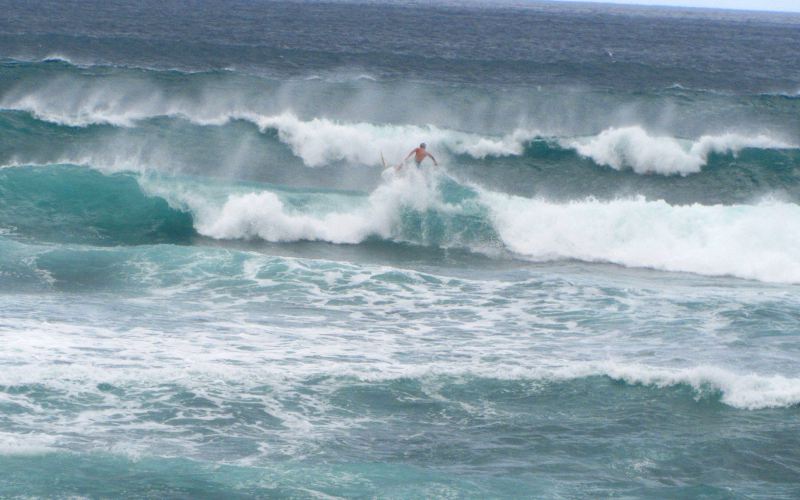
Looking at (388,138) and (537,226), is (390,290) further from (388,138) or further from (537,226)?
(388,138)

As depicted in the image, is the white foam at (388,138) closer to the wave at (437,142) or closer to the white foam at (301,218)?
the wave at (437,142)

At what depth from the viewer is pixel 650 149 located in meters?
25.3

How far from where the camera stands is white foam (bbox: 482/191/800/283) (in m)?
18.2

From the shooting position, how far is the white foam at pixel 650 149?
2500 centimetres

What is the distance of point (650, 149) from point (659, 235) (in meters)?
6.50

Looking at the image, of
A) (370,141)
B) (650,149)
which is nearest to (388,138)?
(370,141)

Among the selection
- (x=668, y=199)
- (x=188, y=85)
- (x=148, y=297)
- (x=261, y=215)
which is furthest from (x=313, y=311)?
(x=188, y=85)

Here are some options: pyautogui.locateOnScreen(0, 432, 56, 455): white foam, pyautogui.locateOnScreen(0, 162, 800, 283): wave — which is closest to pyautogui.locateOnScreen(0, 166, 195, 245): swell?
pyautogui.locateOnScreen(0, 162, 800, 283): wave

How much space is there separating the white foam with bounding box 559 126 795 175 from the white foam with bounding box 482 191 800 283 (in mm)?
4519

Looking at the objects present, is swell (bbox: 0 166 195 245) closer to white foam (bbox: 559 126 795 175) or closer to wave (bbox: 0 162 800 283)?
wave (bbox: 0 162 800 283)

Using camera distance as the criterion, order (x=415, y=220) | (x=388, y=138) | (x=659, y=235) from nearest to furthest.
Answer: (x=659, y=235) < (x=415, y=220) < (x=388, y=138)

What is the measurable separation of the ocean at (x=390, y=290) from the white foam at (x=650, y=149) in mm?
70

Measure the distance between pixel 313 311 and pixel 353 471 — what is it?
4.88 metres

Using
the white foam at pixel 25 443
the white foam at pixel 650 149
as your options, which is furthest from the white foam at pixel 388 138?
the white foam at pixel 25 443
